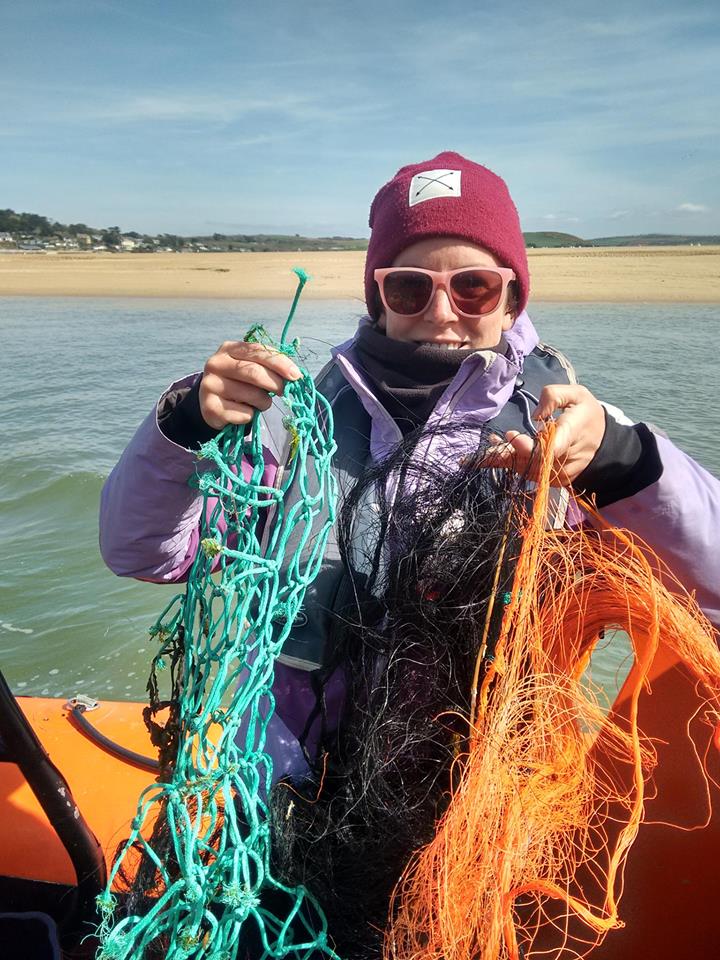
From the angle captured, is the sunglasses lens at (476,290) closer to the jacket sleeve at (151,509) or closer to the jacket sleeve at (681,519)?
the jacket sleeve at (681,519)

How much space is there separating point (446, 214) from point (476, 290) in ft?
0.71

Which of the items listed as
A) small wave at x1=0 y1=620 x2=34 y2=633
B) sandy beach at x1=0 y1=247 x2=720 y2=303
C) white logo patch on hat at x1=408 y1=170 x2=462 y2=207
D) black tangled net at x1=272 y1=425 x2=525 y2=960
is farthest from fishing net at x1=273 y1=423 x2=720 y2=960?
sandy beach at x1=0 y1=247 x2=720 y2=303

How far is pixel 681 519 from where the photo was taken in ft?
4.81

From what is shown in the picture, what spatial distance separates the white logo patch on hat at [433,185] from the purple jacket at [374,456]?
41 cm

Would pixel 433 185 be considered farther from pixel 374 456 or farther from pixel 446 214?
pixel 374 456

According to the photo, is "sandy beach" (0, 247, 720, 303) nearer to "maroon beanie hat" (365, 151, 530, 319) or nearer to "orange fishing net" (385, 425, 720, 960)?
"maroon beanie hat" (365, 151, 530, 319)

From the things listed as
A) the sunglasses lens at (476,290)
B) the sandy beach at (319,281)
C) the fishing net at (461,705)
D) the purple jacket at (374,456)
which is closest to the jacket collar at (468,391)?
the purple jacket at (374,456)

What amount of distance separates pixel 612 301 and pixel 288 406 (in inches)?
1031

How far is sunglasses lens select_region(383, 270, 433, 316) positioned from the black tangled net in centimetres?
48

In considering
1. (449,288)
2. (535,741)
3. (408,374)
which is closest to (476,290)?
(449,288)

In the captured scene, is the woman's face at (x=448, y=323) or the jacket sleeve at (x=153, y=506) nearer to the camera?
the jacket sleeve at (x=153, y=506)

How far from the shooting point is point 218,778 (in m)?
1.20

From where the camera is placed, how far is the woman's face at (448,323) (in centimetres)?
184

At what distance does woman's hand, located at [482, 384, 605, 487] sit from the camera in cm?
128
